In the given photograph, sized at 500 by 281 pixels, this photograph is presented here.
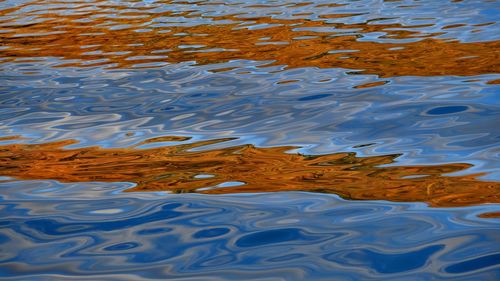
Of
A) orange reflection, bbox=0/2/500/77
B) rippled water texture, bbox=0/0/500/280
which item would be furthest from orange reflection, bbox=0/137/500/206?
orange reflection, bbox=0/2/500/77

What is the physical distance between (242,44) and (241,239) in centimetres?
300

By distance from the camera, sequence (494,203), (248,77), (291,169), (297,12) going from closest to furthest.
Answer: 1. (494,203)
2. (291,169)
3. (248,77)
4. (297,12)

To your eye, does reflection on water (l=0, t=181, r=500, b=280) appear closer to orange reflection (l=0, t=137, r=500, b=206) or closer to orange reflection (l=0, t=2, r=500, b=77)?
orange reflection (l=0, t=137, r=500, b=206)

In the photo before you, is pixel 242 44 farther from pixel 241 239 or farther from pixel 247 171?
pixel 241 239

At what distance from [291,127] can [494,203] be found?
1.07 metres

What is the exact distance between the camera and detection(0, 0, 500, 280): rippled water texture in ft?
5.54

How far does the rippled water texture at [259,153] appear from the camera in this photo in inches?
66.5

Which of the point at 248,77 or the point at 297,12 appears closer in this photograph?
the point at 248,77

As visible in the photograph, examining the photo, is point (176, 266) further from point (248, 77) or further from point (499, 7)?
point (499, 7)

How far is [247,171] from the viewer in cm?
232

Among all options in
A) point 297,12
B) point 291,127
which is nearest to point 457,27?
point 297,12

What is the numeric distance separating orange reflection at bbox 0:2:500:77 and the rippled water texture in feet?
0.07

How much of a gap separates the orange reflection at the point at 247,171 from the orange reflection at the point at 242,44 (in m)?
1.32

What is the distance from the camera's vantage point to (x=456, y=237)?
170cm
